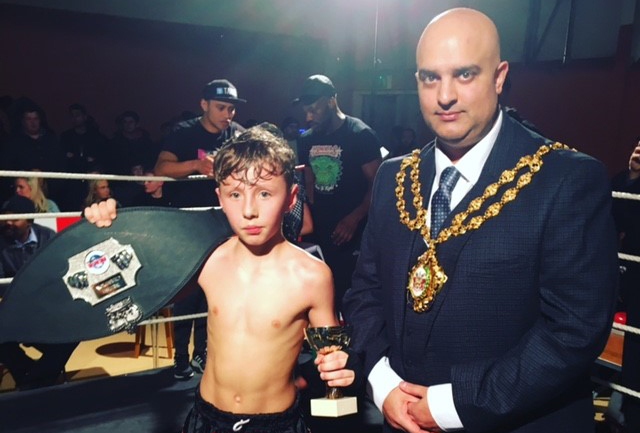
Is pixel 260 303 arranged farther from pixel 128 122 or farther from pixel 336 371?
pixel 128 122

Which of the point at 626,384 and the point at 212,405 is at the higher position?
the point at 212,405

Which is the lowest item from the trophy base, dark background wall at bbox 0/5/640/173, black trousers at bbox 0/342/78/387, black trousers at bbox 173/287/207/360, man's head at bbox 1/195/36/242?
black trousers at bbox 0/342/78/387

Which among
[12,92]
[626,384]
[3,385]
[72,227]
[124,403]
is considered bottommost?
[3,385]

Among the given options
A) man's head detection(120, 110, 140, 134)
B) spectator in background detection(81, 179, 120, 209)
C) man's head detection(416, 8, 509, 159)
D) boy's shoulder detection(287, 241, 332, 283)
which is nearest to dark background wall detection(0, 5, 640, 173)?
man's head detection(120, 110, 140, 134)

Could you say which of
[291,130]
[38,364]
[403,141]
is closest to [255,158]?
[38,364]

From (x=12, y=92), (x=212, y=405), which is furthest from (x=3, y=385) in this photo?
(x=12, y=92)

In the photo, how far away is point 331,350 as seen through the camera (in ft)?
4.11

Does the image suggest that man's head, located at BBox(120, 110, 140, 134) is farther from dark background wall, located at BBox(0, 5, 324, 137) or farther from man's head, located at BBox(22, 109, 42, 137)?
dark background wall, located at BBox(0, 5, 324, 137)

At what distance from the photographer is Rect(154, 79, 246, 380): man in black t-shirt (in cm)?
266

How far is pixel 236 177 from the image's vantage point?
4.84ft

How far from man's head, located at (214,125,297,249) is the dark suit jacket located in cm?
44

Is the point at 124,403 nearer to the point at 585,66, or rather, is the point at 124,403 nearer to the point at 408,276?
the point at 408,276

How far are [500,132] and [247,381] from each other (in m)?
1.00

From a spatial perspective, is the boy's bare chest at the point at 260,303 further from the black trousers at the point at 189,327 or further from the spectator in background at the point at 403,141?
the spectator in background at the point at 403,141
